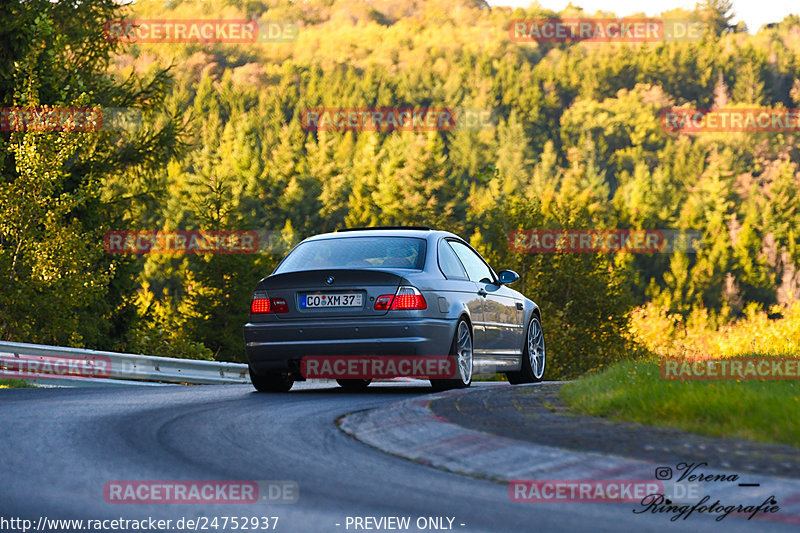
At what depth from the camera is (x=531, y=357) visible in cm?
1345

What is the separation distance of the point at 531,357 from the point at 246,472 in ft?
27.0

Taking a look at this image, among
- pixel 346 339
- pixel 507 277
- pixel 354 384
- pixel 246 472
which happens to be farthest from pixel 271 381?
pixel 246 472

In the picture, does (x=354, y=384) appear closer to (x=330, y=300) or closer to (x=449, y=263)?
(x=449, y=263)

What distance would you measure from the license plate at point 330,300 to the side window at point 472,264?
1.80m

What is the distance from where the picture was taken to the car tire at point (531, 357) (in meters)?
13.2

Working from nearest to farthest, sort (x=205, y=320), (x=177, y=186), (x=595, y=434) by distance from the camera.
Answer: (x=595, y=434) → (x=205, y=320) → (x=177, y=186)

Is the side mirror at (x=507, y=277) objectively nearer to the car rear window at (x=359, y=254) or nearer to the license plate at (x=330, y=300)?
the car rear window at (x=359, y=254)

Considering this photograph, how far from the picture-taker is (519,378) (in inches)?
522

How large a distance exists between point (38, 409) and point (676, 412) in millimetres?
4653

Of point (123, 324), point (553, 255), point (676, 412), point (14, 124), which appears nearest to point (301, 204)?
point (553, 255)

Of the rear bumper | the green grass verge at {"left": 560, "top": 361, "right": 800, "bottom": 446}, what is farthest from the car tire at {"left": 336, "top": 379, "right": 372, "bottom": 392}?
the green grass verge at {"left": 560, "top": 361, "right": 800, "bottom": 446}

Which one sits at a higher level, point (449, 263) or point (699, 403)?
point (449, 263)

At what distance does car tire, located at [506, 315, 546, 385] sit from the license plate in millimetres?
3437

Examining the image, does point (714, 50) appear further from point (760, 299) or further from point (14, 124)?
point (14, 124)
